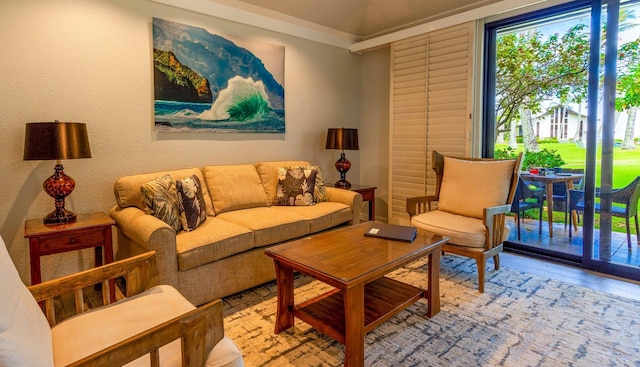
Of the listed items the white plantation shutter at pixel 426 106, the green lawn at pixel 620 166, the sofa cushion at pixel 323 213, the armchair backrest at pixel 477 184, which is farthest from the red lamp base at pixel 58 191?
the green lawn at pixel 620 166

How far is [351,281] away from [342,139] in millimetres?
2561

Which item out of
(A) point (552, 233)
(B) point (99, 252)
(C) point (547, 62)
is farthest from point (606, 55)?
(B) point (99, 252)

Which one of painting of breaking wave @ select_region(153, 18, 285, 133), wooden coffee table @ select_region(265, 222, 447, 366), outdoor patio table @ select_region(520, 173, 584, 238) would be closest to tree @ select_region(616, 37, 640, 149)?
outdoor patio table @ select_region(520, 173, 584, 238)

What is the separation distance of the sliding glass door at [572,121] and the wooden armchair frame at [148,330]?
328 centimetres

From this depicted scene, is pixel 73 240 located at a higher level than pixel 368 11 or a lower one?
lower

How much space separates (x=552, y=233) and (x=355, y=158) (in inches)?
94.4

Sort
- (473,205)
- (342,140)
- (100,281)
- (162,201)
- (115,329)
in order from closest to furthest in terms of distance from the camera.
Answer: (115,329) → (100,281) → (162,201) → (473,205) → (342,140)

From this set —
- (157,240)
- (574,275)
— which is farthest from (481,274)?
(157,240)

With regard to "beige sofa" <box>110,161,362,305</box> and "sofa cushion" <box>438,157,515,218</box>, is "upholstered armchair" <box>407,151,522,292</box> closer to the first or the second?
"sofa cushion" <box>438,157,515,218</box>

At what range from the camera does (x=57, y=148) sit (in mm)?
2221

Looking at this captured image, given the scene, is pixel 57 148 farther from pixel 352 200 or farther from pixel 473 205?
pixel 473 205

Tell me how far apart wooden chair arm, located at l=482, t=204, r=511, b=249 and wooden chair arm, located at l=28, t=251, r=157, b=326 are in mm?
2300

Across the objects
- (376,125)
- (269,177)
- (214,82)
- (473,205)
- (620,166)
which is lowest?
(473,205)

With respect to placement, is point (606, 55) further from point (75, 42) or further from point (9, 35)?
point (9, 35)
